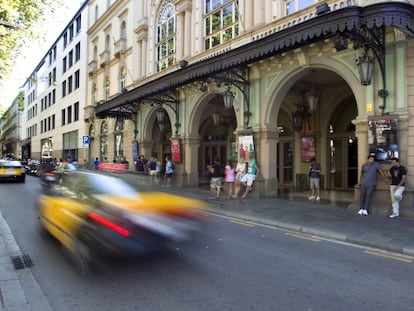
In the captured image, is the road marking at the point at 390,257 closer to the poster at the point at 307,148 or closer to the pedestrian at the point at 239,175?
the pedestrian at the point at 239,175

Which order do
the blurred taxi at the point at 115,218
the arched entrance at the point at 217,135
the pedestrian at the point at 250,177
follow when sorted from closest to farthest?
the blurred taxi at the point at 115,218, the pedestrian at the point at 250,177, the arched entrance at the point at 217,135

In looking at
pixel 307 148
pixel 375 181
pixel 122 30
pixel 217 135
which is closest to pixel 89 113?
pixel 122 30

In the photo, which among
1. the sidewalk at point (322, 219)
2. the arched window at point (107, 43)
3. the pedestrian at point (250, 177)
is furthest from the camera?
the arched window at point (107, 43)

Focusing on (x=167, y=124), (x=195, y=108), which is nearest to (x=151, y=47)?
(x=167, y=124)

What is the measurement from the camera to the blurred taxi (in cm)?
461

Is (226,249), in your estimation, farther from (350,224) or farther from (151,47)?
(151,47)

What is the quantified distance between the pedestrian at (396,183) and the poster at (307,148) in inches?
293

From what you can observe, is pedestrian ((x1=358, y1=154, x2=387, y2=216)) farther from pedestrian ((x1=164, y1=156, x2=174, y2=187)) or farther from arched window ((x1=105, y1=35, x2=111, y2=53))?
arched window ((x1=105, y1=35, x2=111, y2=53))

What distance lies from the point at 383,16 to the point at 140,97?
13.1m

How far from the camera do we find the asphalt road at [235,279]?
4093 mm

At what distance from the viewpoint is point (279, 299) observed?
165 inches

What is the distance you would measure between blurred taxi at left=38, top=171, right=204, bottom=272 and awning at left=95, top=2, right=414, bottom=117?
677cm

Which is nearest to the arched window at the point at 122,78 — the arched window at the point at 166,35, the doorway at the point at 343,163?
the arched window at the point at 166,35

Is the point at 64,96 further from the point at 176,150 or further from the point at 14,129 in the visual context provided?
the point at 14,129
